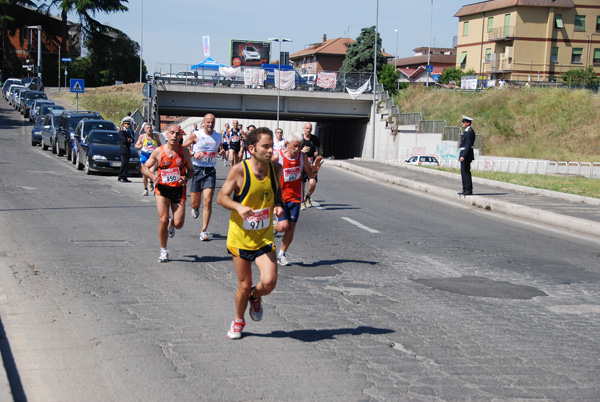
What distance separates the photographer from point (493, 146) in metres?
43.2

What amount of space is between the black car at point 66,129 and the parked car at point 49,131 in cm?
124

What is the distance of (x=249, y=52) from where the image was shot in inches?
2719

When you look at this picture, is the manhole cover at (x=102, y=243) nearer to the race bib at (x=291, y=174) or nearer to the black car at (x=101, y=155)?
the race bib at (x=291, y=174)

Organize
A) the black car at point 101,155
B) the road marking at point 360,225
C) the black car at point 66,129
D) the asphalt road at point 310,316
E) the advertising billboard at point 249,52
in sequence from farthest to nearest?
the advertising billboard at point 249,52 < the black car at point 66,129 < the black car at point 101,155 < the road marking at point 360,225 < the asphalt road at point 310,316

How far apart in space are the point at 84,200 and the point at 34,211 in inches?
81.8

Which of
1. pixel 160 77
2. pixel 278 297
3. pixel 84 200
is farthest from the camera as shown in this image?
pixel 160 77

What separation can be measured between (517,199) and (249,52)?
5433 centimetres

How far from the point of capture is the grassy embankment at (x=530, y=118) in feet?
134

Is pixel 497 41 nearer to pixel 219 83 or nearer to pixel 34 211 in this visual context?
pixel 219 83

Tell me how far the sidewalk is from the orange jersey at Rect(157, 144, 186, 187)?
27.2ft

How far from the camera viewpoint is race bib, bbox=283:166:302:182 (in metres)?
9.44

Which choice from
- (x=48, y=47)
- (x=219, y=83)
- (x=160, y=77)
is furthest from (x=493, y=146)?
(x=48, y=47)

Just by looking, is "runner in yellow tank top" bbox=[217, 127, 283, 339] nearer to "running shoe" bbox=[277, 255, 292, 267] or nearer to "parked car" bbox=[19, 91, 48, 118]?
"running shoe" bbox=[277, 255, 292, 267]

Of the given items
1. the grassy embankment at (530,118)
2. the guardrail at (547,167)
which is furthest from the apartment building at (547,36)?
the guardrail at (547,167)
